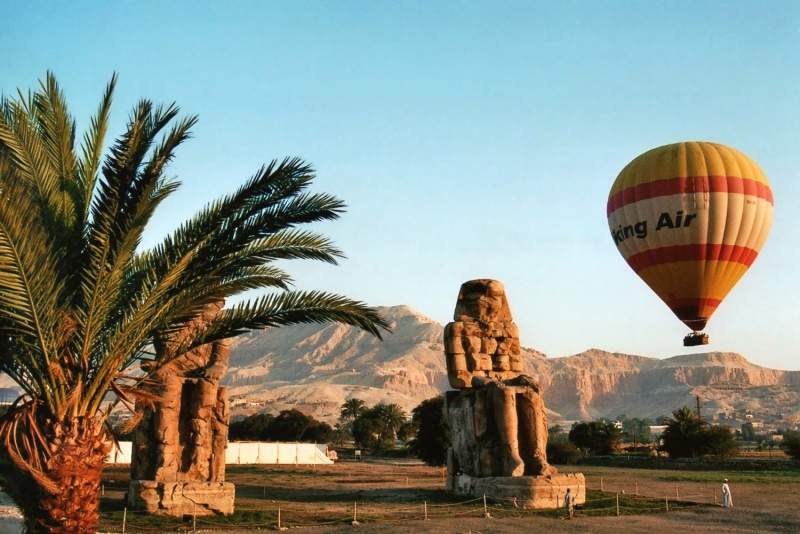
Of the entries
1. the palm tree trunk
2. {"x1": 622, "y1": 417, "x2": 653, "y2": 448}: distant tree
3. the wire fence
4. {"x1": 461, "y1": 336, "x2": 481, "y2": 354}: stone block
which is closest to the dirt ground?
the wire fence

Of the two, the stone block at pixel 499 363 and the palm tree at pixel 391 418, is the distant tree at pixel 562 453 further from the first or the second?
the palm tree at pixel 391 418

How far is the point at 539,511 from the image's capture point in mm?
13492

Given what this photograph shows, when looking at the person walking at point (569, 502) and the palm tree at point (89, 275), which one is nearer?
the palm tree at point (89, 275)

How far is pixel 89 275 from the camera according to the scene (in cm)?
759

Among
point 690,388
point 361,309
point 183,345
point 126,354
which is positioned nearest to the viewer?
point 126,354

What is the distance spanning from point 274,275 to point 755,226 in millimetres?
15031

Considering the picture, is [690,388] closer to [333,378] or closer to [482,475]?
[333,378]

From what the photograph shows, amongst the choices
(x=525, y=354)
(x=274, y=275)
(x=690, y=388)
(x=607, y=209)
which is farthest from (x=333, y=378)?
(x=274, y=275)

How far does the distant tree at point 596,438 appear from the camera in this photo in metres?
49.1

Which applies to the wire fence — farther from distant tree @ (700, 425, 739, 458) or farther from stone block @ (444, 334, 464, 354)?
distant tree @ (700, 425, 739, 458)

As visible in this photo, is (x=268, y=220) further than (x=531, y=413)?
No

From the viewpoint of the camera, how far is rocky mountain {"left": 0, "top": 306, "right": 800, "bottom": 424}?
138m

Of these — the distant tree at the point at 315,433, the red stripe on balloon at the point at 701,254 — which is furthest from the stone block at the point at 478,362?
the distant tree at the point at 315,433

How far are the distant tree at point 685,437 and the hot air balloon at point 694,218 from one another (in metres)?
21.8
